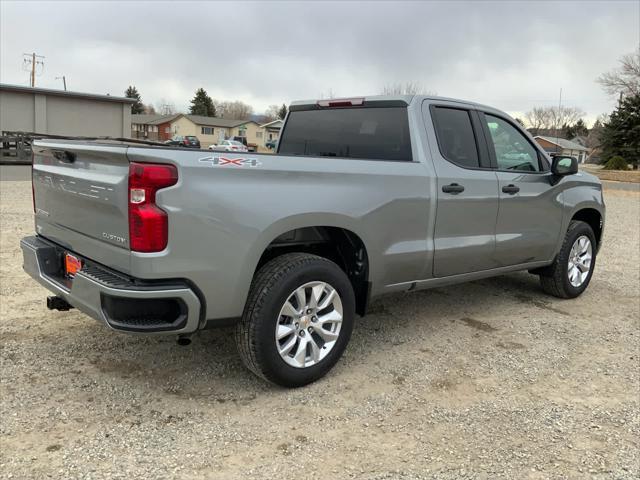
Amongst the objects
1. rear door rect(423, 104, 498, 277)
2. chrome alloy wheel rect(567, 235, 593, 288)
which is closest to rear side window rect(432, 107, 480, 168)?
rear door rect(423, 104, 498, 277)

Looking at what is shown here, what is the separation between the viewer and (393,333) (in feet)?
15.4

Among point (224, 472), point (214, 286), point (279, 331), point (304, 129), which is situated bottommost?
point (224, 472)

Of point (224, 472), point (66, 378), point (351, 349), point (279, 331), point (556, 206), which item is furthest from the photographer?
point (556, 206)

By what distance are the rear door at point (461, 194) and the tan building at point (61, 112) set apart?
29854 millimetres

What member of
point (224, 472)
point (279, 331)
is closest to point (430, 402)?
point (279, 331)

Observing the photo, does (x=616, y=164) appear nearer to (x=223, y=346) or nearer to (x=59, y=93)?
(x=59, y=93)

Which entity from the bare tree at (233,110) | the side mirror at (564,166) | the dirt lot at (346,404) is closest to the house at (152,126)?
the bare tree at (233,110)

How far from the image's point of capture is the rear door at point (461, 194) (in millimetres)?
4266

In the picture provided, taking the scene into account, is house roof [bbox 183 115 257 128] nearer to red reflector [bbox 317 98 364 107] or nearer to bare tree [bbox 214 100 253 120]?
bare tree [bbox 214 100 253 120]

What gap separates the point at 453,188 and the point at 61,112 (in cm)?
3150

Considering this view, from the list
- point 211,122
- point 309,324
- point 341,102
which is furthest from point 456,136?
point 211,122

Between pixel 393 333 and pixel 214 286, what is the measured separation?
2.09m

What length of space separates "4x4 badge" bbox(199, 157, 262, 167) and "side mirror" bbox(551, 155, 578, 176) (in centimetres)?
327

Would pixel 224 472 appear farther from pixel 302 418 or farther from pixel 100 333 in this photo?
pixel 100 333
